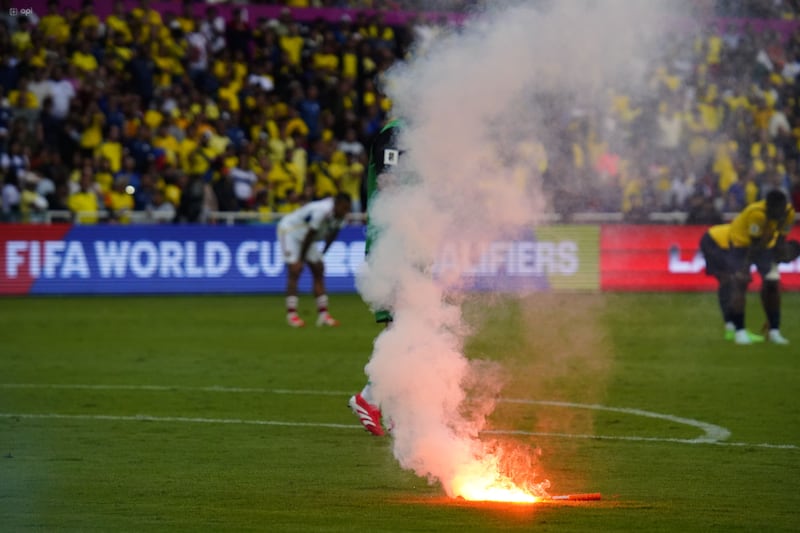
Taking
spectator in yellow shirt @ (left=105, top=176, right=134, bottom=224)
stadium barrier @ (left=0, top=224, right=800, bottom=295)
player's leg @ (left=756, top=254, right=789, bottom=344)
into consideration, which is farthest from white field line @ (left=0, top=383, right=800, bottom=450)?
spectator in yellow shirt @ (left=105, top=176, right=134, bottom=224)

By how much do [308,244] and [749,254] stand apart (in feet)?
22.2

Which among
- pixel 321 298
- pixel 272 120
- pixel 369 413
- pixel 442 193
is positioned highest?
pixel 442 193

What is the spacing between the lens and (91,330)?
69.2ft

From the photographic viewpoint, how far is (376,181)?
29.7 ft

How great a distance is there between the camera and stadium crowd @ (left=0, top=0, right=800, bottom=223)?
26.3 metres

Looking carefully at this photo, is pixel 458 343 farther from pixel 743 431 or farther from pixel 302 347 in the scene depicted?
pixel 302 347

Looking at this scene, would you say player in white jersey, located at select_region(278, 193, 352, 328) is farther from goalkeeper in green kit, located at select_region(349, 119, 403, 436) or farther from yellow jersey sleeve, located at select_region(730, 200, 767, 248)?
goalkeeper in green kit, located at select_region(349, 119, 403, 436)

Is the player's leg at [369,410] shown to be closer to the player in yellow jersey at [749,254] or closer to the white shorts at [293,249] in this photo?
the player in yellow jersey at [749,254]

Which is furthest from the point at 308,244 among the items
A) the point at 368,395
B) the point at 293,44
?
the point at 368,395

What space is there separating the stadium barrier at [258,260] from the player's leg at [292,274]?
4271 millimetres

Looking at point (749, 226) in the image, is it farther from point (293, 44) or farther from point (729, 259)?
point (293, 44)

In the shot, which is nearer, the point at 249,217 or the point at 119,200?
the point at 119,200

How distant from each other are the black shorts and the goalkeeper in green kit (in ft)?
37.6

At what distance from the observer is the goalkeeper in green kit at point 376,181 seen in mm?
8891
